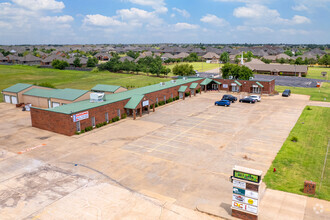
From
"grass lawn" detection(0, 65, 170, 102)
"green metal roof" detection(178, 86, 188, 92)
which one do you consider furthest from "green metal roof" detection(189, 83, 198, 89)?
"grass lawn" detection(0, 65, 170, 102)

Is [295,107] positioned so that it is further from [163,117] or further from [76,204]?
[76,204]

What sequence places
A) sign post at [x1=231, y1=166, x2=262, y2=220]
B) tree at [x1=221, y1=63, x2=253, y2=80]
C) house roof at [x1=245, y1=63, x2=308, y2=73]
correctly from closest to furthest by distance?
sign post at [x1=231, y1=166, x2=262, y2=220], tree at [x1=221, y1=63, x2=253, y2=80], house roof at [x1=245, y1=63, x2=308, y2=73]

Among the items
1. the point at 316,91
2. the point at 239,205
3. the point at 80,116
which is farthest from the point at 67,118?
the point at 316,91

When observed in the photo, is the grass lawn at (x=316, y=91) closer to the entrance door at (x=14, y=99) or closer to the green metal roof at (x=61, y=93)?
the green metal roof at (x=61, y=93)

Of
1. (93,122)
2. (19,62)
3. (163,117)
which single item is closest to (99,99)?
(93,122)

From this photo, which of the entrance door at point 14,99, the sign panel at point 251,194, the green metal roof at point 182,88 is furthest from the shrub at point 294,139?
the entrance door at point 14,99

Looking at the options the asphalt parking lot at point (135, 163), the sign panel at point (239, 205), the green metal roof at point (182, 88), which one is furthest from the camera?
the green metal roof at point (182, 88)

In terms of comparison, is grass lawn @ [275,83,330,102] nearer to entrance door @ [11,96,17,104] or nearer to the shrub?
the shrub

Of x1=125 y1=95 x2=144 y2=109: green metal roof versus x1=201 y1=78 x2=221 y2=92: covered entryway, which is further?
x1=201 y1=78 x2=221 y2=92: covered entryway

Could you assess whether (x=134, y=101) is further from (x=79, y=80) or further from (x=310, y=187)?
(x=79, y=80)
